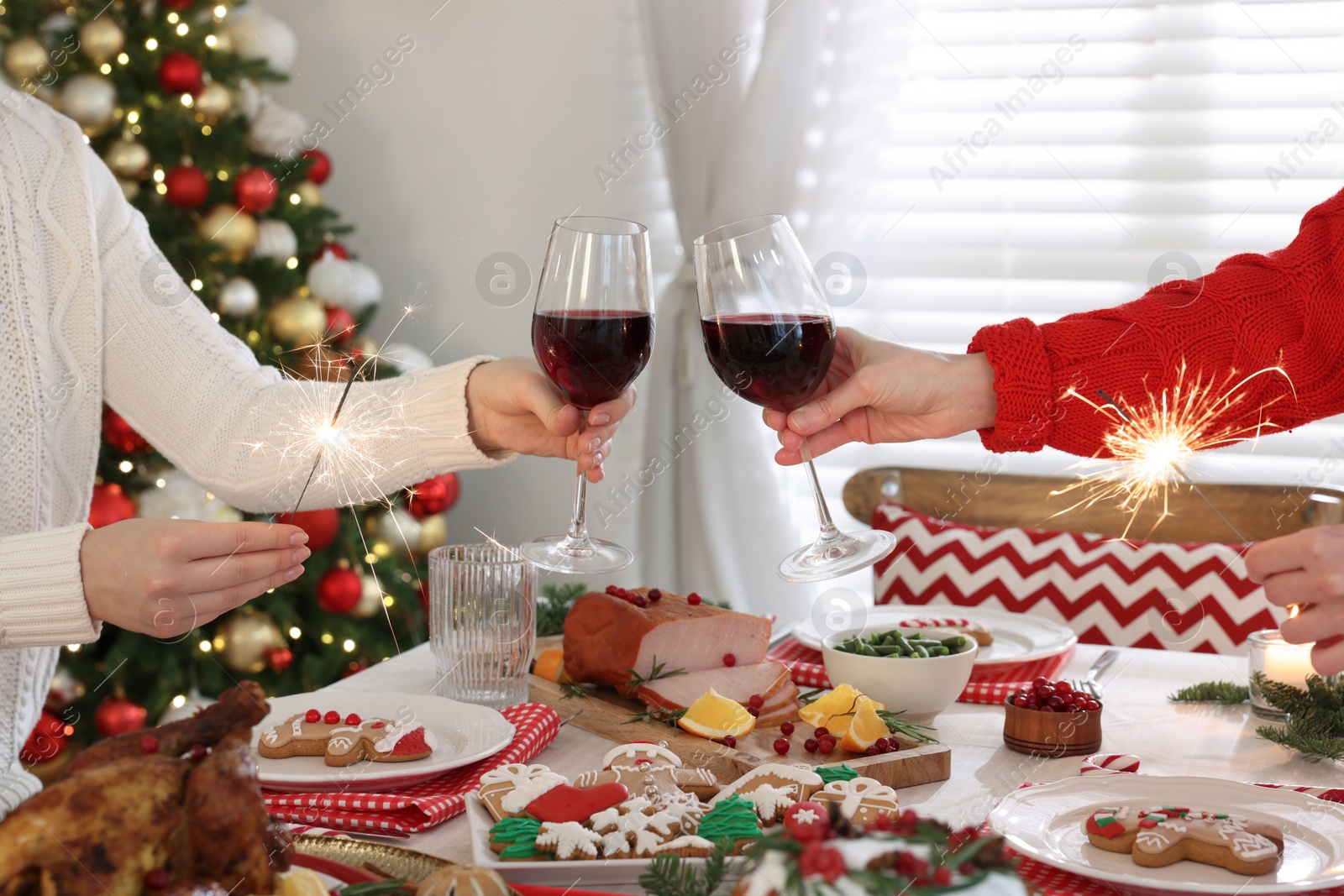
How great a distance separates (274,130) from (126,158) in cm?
33

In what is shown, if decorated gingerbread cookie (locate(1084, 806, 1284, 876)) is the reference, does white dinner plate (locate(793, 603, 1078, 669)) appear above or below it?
below

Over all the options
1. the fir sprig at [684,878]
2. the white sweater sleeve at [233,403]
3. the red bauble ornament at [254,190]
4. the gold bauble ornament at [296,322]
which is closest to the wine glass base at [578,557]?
the white sweater sleeve at [233,403]

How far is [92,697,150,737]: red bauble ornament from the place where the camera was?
7.95ft

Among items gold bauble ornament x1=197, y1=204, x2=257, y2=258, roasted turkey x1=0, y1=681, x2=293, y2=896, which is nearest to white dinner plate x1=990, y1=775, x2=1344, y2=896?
roasted turkey x1=0, y1=681, x2=293, y2=896

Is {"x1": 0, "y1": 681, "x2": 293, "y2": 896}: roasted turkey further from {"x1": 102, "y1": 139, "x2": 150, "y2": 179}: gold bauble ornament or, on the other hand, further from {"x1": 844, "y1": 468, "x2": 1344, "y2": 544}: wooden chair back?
{"x1": 102, "y1": 139, "x2": 150, "y2": 179}: gold bauble ornament

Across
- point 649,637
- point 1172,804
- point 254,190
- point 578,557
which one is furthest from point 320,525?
point 1172,804

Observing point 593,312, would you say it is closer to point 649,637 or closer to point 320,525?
point 649,637

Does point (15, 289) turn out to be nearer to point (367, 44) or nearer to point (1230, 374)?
point (1230, 374)

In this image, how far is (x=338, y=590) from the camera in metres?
2.55

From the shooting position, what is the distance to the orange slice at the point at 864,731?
112 cm

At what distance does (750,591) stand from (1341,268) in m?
1.75

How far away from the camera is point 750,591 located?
284 cm

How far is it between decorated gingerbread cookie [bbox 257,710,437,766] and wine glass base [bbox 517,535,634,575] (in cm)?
20

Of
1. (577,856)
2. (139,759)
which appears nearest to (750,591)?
(577,856)
